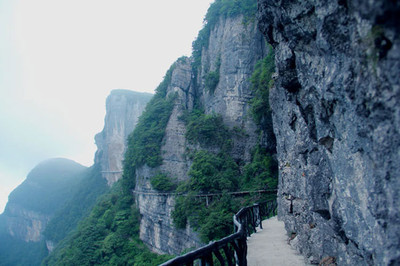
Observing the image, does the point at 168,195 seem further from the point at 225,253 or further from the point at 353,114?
the point at 353,114

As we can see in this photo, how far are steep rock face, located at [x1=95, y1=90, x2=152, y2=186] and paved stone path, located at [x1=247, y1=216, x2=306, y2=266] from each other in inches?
1864

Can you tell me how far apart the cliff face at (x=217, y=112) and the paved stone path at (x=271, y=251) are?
45.6 feet

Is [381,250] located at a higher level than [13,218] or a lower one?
higher

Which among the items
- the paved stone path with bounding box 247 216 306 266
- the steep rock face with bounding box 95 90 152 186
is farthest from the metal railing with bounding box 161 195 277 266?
the steep rock face with bounding box 95 90 152 186

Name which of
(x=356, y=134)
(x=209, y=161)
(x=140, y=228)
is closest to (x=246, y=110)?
(x=209, y=161)

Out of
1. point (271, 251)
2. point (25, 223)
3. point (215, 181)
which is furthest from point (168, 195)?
point (25, 223)

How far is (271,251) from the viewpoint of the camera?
244 inches

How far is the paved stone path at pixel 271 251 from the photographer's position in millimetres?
5445

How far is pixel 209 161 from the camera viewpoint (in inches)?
827

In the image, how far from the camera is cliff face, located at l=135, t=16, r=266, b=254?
2245cm

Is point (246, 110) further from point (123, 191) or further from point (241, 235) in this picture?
point (241, 235)

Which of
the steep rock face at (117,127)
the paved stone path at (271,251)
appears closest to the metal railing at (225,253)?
the paved stone path at (271,251)

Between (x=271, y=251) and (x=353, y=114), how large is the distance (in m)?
4.52

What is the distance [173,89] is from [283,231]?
73.4 ft
